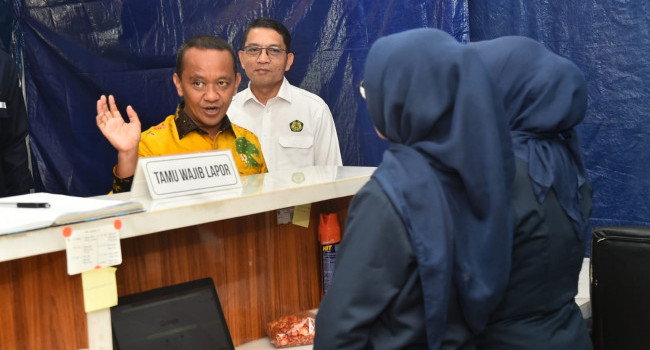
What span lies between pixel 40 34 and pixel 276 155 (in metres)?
1.86

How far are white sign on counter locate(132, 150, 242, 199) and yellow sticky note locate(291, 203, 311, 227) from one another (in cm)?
29

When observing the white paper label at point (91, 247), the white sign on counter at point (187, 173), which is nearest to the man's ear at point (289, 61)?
the white sign on counter at point (187, 173)

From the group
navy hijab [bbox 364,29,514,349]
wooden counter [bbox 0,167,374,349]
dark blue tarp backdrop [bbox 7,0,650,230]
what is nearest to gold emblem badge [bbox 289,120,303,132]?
dark blue tarp backdrop [bbox 7,0,650,230]

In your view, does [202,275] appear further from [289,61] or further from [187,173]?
[289,61]

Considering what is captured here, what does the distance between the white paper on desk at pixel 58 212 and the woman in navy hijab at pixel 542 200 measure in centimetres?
80

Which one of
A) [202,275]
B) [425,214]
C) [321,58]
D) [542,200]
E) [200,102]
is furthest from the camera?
[321,58]

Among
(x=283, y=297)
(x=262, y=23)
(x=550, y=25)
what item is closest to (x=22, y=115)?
(x=262, y=23)

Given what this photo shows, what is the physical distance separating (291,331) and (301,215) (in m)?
0.33

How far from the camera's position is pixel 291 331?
5.45 ft

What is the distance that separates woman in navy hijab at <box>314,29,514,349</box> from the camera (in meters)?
1.06

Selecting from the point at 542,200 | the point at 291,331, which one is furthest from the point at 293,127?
the point at 542,200

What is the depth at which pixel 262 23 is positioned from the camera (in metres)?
3.07

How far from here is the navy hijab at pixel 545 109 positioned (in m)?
1.38

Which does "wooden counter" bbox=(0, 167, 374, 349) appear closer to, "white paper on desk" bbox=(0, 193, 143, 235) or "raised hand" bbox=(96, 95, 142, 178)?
"white paper on desk" bbox=(0, 193, 143, 235)
